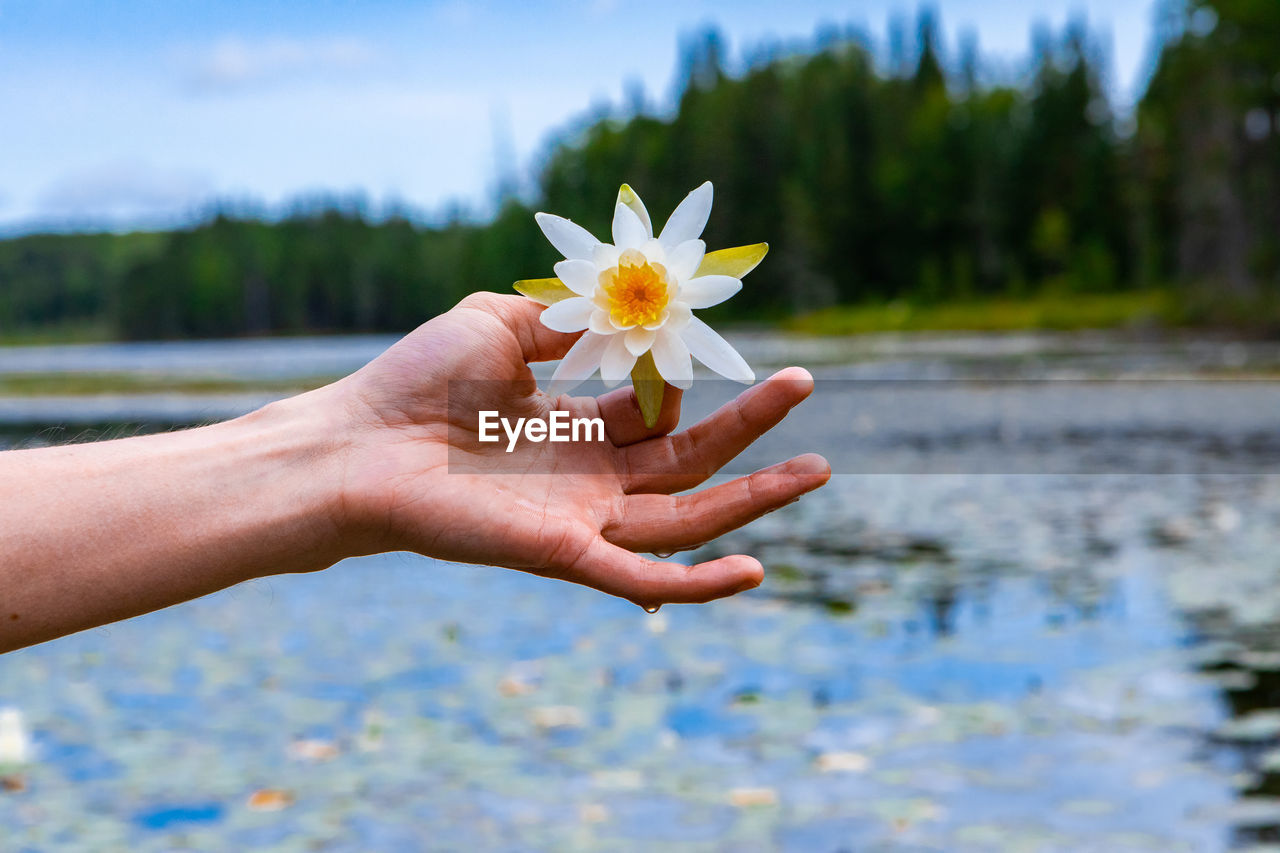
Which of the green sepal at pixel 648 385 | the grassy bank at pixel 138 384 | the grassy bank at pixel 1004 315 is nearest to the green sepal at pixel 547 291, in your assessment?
the green sepal at pixel 648 385

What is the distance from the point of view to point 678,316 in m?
1.93

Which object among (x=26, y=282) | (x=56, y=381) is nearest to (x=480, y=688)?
(x=56, y=381)

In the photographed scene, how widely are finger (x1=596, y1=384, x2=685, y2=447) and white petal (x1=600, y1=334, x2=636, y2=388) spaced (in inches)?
13.3

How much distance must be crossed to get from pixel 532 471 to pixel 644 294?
1.82ft

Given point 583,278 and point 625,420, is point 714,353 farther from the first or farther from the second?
point 625,420

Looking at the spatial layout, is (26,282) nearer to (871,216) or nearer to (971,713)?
(871,216)

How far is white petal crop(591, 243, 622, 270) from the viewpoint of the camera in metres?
1.94

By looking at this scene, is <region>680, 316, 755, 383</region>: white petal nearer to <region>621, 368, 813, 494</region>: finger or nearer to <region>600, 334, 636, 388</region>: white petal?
<region>600, 334, 636, 388</region>: white petal

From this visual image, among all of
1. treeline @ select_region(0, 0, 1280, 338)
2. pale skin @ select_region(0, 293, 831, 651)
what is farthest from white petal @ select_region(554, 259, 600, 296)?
treeline @ select_region(0, 0, 1280, 338)

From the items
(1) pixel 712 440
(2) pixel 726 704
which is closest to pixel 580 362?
(1) pixel 712 440

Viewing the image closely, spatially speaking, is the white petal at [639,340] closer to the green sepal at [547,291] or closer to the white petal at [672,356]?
the white petal at [672,356]

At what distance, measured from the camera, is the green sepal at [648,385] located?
78.1 inches

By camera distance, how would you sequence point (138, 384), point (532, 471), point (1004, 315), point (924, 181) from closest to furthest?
point (532, 471), point (138, 384), point (1004, 315), point (924, 181)

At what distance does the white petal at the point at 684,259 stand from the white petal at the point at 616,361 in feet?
0.51
